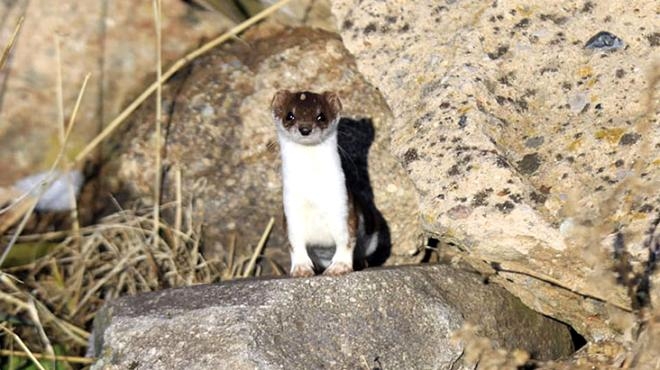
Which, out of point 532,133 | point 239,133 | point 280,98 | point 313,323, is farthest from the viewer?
point 239,133

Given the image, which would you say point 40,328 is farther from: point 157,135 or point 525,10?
point 525,10

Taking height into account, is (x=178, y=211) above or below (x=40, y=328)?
above

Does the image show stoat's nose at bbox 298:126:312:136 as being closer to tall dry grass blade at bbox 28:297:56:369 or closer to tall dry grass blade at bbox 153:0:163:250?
tall dry grass blade at bbox 153:0:163:250

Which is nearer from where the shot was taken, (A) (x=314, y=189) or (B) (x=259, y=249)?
(A) (x=314, y=189)

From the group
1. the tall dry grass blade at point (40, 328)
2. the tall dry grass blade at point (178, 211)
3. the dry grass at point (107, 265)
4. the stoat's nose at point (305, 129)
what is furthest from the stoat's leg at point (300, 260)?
the tall dry grass blade at point (40, 328)

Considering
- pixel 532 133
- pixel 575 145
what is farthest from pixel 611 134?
pixel 532 133

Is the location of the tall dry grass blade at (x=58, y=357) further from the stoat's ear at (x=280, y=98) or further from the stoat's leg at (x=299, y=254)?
the stoat's ear at (x=280, y=98)
